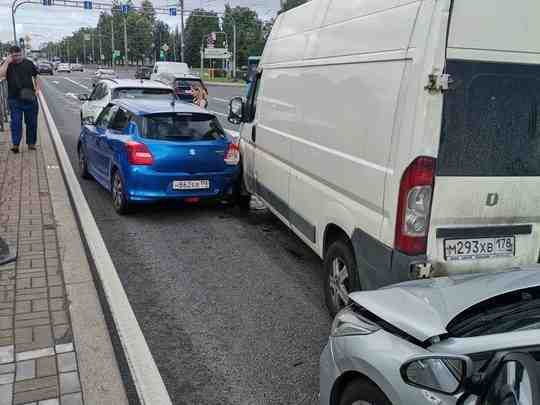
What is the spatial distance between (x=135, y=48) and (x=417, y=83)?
115m

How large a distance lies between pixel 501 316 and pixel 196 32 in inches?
3833

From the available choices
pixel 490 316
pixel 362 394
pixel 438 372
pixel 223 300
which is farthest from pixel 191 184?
pixel 438 372

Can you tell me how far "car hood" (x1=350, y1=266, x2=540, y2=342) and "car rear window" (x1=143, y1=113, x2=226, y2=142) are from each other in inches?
193

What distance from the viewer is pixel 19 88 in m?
11.2

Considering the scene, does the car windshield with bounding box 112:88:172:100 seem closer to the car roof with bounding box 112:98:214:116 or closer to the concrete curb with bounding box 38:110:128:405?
the car roof with bounding box 112:98:214:116

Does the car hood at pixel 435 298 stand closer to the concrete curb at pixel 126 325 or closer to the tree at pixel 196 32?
the concrete curb at pixel 126 325

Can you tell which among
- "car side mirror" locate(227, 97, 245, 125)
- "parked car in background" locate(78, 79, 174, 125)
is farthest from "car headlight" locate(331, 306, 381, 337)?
"parked car in background" locate(78, 79, 174, 125)

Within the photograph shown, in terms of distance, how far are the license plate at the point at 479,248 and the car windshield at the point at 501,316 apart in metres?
1.07

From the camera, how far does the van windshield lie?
3404mm

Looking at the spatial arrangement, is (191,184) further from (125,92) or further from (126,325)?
(125,92)

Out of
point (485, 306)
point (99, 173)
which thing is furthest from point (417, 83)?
point (99, 173)

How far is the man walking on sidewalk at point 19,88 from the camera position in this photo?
11.1 metres

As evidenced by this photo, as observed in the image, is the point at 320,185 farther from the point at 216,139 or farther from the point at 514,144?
the point at 216,139

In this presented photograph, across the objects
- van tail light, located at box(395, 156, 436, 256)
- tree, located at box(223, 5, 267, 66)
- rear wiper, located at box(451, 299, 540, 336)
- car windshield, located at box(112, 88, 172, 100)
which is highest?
tree, located at box(223, 5, 267, 66)
